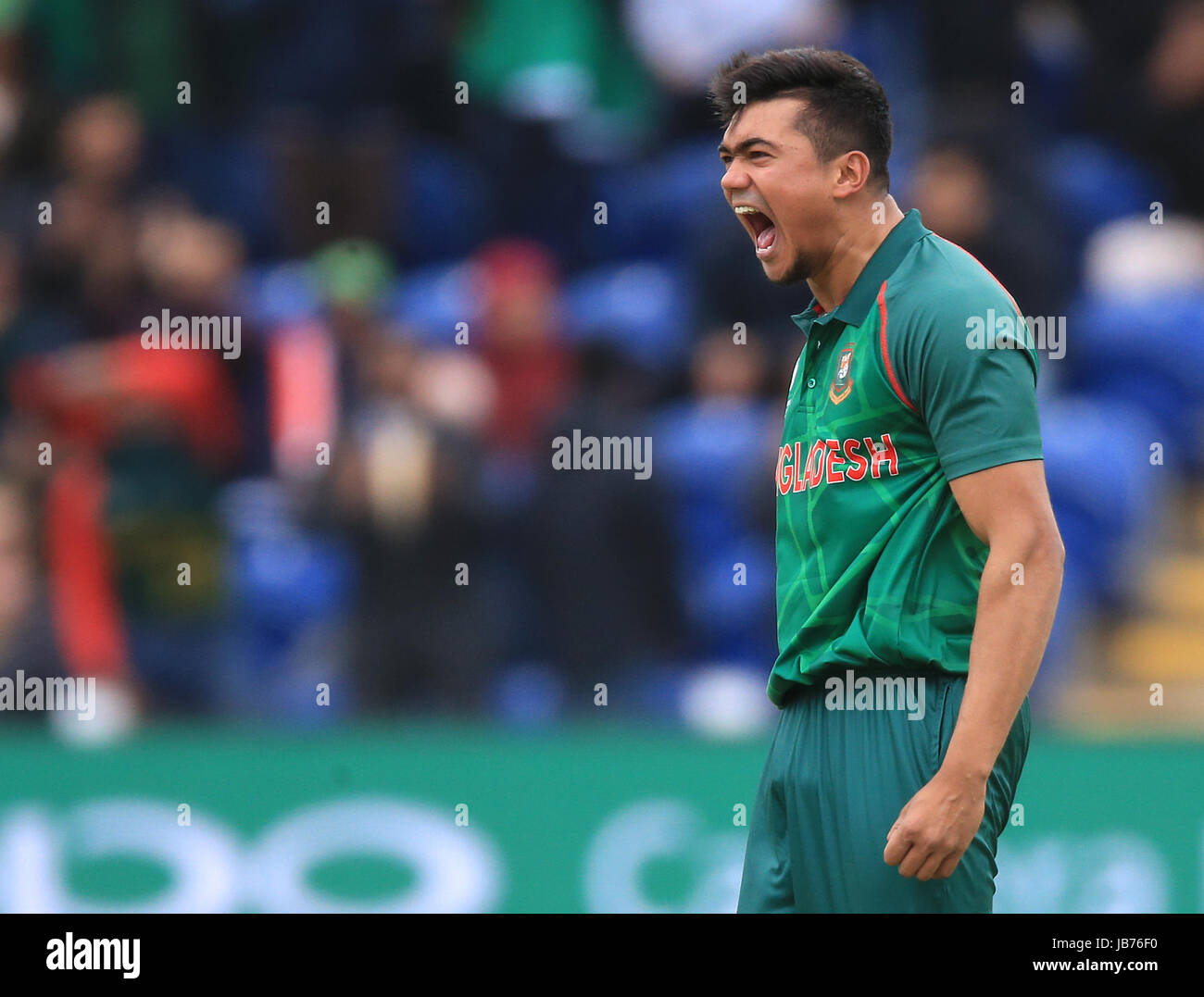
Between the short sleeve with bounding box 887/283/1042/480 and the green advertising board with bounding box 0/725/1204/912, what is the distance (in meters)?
3.21

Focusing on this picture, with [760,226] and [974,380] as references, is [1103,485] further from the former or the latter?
[974,380]

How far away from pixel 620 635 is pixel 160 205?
3075mm

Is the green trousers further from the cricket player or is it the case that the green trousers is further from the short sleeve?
the short sleeve

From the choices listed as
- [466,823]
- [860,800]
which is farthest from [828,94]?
[466,823]

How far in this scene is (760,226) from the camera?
10.3ft

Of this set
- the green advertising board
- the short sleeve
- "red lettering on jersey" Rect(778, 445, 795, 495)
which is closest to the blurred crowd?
the green advertising board

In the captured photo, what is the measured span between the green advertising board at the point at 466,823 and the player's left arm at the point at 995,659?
314cm

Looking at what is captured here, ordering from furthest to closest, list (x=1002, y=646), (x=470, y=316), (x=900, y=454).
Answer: (x=470, y=316), (x=900, y=454), (x=1002, y=646)

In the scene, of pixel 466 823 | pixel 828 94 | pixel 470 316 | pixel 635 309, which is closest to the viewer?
pixel 828 94

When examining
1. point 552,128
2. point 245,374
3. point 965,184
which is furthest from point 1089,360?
point 245,374

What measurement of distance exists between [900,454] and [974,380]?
216mm

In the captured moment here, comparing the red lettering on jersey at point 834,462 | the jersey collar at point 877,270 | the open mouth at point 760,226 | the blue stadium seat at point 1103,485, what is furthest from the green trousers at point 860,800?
the blue stadium seat at point 1103,485

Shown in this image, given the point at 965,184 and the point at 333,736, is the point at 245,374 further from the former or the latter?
the point at 965,184

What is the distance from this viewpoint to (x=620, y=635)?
6539mm
